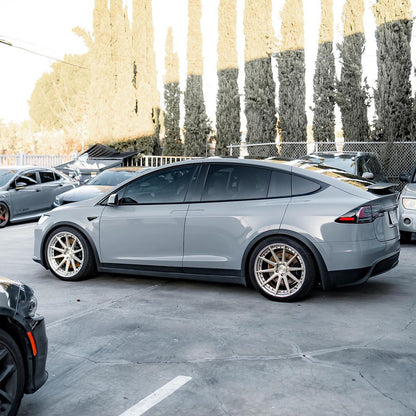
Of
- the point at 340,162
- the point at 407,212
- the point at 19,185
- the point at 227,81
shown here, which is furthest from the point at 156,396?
the point at 227,81

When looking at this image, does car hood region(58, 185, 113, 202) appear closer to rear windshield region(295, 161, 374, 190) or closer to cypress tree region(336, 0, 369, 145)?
rear windshield region(295, 161, 374, 190)

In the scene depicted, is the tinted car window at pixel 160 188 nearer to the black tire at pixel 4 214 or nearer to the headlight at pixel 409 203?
the headlight at pixel 409 203

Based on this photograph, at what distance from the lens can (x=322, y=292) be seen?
670cm

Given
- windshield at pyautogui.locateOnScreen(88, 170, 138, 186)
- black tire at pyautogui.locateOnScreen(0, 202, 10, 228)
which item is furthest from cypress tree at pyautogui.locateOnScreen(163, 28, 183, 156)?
black tire at pyautogui.locateOnScreen(0, 202, 10, 228)

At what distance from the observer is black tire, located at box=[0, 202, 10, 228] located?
14087 mm

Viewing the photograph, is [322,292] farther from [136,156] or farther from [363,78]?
[136,156]

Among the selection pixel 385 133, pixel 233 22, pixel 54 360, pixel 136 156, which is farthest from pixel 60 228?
pixel 233 22

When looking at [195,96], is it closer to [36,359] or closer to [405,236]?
[405,236]

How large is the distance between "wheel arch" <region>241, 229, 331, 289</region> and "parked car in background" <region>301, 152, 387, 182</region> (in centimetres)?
584

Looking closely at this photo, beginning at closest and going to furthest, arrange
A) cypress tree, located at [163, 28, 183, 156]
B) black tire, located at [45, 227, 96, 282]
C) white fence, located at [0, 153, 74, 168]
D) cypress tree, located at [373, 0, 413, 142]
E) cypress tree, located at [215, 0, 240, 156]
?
1. black tire, located at [45, 227, 96, 282]
2. cypress tree, located at [373, 0, 413, 142]
3. white fence, located at [0, 153, 74, 168]
4. cypress tree, located at [215, 0, 240, 156]
5. cypress tree, located at [163, 28, 183, 156]

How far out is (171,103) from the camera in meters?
34.2

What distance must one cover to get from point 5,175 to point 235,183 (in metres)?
9.89

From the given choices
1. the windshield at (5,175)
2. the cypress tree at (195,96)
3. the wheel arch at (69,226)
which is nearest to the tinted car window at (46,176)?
the windshield at (5,175)

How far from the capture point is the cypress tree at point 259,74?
27.4m
